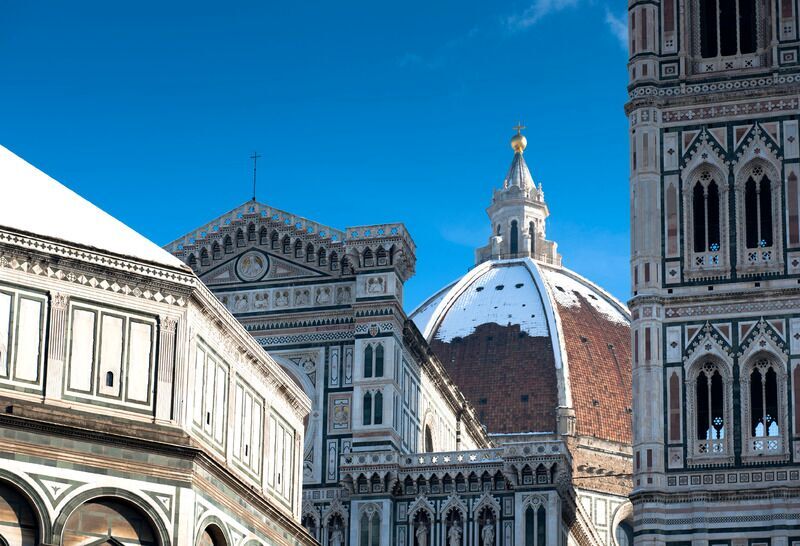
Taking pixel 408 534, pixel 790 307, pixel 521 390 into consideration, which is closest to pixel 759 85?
pixel 790 307

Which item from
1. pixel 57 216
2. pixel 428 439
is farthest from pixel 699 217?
pixel 57 216

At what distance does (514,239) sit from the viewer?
104 m

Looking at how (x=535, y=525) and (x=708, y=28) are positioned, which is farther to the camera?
(x=708, y=28)

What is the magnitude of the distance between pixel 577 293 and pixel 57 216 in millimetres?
78868

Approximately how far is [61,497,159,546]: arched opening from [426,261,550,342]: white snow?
243ft

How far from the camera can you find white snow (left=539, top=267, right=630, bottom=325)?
97562 millimetres

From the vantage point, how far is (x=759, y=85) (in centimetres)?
4494

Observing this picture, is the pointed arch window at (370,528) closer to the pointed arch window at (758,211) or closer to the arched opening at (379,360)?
the arched opening at (379,360)

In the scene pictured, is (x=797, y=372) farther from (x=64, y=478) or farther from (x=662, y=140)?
(x=64, y=478)

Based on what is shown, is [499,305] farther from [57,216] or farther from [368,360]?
[57,216]

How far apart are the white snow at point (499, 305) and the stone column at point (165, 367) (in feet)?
239

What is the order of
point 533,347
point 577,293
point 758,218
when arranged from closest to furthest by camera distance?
1. point 758,218
2. point 533,347
3. point 577,293

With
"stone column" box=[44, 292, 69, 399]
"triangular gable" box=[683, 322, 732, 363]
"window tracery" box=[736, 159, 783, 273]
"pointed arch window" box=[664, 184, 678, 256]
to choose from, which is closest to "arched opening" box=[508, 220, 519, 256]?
"pointed arch window" box=[664, 184, 678, 256]

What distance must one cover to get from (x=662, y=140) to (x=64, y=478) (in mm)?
27544
